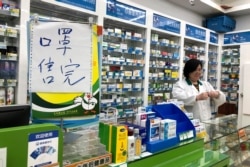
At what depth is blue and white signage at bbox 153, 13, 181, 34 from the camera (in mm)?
4398

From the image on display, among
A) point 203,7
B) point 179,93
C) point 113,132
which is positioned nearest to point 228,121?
point 179,93

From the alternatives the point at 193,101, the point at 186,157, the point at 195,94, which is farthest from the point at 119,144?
the point at 195,94

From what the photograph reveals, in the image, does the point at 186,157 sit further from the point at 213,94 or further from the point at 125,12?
the point at 125,12

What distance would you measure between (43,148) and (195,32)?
4954 mm

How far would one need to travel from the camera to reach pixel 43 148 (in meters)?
1.08

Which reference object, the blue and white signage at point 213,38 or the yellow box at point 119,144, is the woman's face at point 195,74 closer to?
the yellow box at point 119,144

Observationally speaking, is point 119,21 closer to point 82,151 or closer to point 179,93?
point 179,93

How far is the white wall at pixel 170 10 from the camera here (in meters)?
5.09

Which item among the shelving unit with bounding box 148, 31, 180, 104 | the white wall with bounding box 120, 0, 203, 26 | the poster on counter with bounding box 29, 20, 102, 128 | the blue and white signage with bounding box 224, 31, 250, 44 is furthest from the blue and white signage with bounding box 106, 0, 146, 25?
the blue and white signage with bounding box 224, 31, 250, 44

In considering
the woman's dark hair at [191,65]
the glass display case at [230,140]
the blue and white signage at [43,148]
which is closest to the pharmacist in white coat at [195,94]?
the woman's dark hair at [191,65]

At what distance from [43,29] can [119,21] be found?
7.39 ft

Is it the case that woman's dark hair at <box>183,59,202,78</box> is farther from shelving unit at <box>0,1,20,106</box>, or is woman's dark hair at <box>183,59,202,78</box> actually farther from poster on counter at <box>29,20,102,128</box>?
shelving unit at <box>0,1,20,106</box>

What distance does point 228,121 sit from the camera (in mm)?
2680

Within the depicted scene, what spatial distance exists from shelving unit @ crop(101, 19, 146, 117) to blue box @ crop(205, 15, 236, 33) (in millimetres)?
2842
